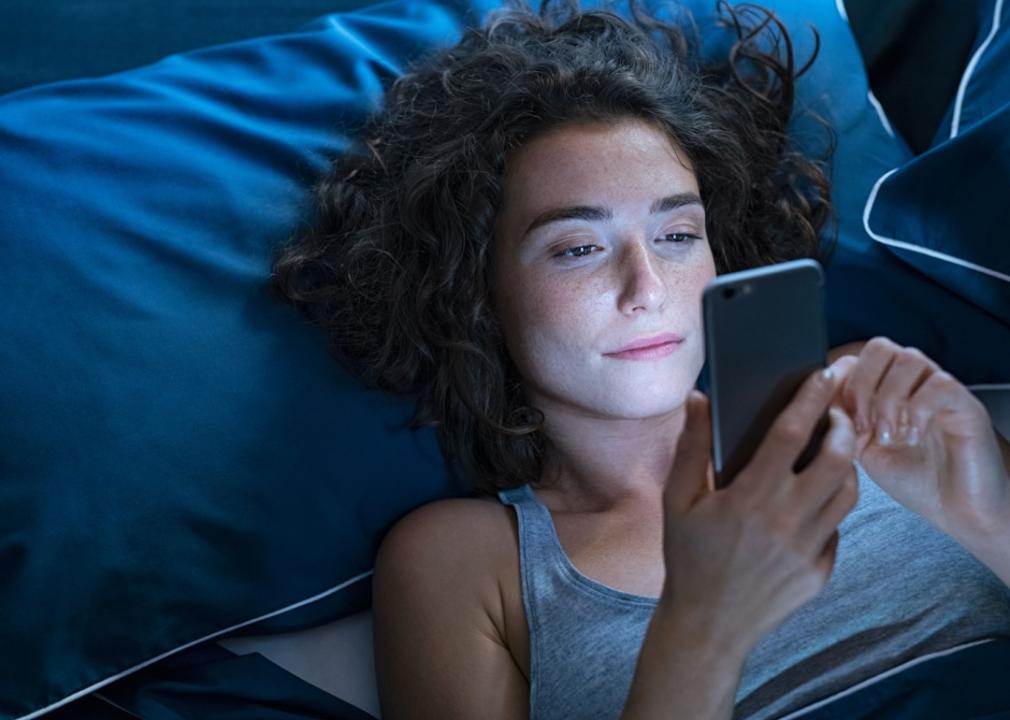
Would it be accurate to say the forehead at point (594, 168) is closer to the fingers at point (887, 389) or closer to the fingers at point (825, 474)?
the fingers at point (887, 389)

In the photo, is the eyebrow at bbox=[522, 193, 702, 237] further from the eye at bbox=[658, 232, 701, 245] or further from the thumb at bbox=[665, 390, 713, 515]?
the thumb at bbox=[665, 390, 713, 515]

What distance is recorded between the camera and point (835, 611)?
127 centimetres

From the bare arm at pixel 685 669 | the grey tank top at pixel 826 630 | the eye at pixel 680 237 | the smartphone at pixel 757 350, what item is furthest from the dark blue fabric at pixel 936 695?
the eye at pixel 680 237

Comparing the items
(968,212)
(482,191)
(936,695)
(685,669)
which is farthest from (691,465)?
(968,212)

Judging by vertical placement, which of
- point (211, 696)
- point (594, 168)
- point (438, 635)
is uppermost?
point (594, 168)

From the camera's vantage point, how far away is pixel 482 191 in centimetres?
139

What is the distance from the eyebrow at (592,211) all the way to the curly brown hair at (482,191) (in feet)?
0.29

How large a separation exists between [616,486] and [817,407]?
0.56 meters

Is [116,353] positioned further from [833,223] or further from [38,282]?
[833,223]

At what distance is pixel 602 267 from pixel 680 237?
0.40 feet


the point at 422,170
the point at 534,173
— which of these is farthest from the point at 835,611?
the point at 422,170

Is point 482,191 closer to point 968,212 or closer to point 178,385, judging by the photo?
point 178,385

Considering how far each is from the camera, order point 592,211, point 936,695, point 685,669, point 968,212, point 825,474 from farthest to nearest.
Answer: point 968,212 → point 592,211 → point 936,695 → point 685,669 → point 825,474

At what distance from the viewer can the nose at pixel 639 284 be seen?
125 cm
